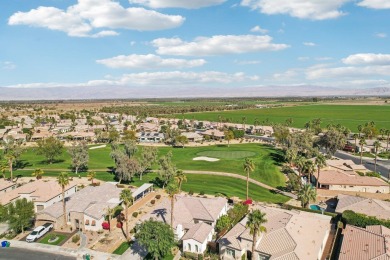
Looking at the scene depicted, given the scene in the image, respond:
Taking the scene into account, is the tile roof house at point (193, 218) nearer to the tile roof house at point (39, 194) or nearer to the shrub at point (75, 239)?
the shrub at point (75, 239)

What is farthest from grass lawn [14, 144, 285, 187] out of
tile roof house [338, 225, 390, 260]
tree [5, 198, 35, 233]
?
tile roof house [338, 225, 390, 260]

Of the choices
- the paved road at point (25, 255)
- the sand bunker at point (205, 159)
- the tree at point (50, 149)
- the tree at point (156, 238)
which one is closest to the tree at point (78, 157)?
the tree at point (50, 149)

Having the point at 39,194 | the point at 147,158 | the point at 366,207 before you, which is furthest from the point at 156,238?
the point at 147,158

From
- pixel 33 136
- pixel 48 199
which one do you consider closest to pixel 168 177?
pixel 48 199

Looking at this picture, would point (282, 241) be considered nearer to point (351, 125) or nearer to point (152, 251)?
point (152, 251)

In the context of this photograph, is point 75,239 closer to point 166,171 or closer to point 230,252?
point 230,252
